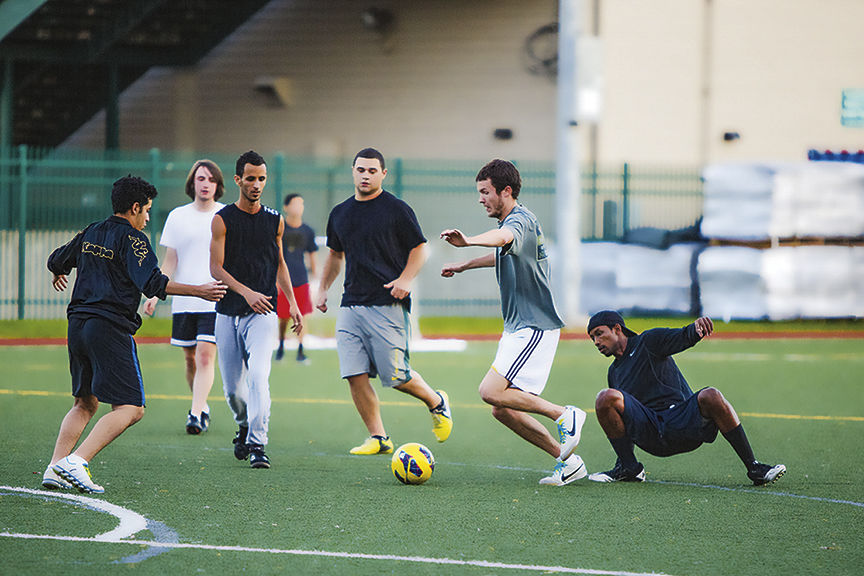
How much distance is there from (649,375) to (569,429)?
2.28ft

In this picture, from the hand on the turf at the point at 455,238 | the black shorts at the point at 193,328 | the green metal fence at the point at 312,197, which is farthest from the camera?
the green metal fence at the point at 312,197

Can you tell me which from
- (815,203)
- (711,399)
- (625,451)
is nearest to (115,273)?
→ (625,451)

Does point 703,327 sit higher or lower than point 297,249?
lower

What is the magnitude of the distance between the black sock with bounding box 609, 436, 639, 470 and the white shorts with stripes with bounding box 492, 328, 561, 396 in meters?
0.59

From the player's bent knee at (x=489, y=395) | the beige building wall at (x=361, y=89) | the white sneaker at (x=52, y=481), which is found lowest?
the white sneaker at (x=52, y=481)

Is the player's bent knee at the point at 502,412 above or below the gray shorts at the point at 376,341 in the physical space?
below

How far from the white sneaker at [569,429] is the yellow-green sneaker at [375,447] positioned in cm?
186

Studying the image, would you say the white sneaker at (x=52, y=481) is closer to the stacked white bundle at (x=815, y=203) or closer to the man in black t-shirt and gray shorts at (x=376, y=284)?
the man in black t-shirt and gray shorts at (x=376, y=284)

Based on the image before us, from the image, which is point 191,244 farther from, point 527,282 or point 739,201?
point 739,201

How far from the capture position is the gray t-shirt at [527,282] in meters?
7.73

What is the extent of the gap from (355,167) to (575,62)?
1218 centimetres

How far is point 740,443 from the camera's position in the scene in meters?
7.75

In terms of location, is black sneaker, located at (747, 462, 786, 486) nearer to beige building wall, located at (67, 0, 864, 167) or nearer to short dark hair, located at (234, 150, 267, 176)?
short dark hair, located at (234, 150, 267, 176)

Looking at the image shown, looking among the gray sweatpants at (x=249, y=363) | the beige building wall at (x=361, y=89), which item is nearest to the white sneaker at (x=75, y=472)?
the gray sweatpants at (x=249, y=363)
